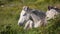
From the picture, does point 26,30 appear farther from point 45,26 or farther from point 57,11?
point 57,11

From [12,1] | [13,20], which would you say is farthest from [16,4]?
[13,20]

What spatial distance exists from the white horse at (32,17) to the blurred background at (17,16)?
6cm

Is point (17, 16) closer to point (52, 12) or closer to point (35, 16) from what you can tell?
point (35, 16)

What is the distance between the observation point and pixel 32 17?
8.63 feet

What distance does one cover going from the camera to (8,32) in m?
2.54

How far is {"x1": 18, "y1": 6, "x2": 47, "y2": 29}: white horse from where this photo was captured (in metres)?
2.57

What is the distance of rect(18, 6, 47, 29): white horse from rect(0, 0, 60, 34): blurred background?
0.19ft

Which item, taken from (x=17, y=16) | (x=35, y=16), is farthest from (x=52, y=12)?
(x=17, y=16)

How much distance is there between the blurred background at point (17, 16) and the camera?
8.15 ft

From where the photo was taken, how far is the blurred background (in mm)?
2486

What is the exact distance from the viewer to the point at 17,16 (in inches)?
104

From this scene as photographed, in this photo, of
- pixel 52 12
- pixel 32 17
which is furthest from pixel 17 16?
pixel 52 12

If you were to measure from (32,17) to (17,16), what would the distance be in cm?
18

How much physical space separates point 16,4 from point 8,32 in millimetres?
427
